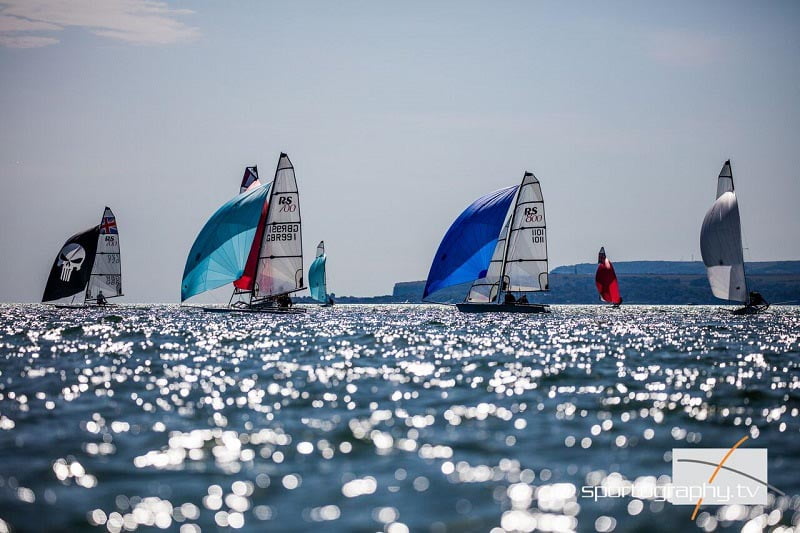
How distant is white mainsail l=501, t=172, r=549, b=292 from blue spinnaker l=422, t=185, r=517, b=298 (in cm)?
94

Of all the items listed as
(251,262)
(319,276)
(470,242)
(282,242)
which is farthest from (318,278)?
(282,242)

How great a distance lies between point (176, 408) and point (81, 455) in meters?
3.95

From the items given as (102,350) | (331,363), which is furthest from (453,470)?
(102,350)

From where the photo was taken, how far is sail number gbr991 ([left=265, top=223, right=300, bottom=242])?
5759 cm

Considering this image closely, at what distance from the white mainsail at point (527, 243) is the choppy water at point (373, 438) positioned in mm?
38440

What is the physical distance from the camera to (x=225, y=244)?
6041 centimetres

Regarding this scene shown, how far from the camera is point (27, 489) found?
31.9 feet

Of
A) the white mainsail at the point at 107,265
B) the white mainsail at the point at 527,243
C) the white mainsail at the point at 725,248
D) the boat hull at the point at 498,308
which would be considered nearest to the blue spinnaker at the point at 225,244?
the boat hull at the point at 498,308

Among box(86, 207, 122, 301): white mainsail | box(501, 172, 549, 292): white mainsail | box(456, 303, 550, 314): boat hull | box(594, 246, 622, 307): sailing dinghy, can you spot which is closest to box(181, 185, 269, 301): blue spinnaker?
box(456, 303, 550, 314): boat hull

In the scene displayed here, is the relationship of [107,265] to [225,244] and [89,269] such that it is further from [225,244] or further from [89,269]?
[225,244]

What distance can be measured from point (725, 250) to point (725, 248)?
14 centimetres

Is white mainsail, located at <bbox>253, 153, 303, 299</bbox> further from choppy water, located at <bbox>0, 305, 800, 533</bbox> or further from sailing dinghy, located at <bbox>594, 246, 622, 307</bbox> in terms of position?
sailing dinghy, located at <bbox>594, 246, 622, 307</bbox>

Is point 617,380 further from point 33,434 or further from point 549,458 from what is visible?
point 33,434

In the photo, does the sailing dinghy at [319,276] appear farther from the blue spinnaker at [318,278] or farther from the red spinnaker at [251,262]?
the red spinnaker at [251,262]
